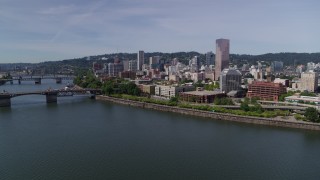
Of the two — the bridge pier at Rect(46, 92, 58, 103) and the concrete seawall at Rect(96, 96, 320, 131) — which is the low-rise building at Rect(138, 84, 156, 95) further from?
the bridge pier at Rect(46, 92, 58, 103)

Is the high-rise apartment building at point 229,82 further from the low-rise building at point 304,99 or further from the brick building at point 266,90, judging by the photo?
the low-rise building at point 304,99

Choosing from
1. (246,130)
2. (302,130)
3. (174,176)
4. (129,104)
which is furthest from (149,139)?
(129,104)

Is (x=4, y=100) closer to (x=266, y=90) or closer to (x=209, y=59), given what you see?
(x=266, y=90)

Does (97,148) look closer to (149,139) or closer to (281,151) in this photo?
(149,139)

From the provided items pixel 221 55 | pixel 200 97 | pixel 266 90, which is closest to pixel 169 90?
pixel 200 97

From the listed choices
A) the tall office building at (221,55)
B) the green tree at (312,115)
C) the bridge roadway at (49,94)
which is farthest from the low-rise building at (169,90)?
the tall office building at (221,55)
